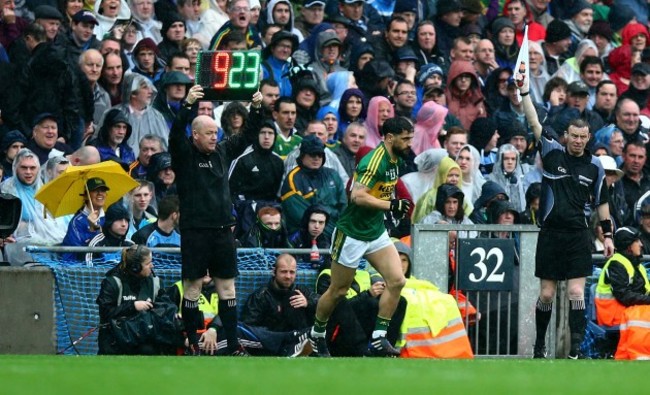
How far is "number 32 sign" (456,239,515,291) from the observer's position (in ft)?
55.0

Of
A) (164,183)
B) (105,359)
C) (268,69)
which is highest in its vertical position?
(268,69)

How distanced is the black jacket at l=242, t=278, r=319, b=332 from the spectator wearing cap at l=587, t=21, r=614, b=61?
1002cm

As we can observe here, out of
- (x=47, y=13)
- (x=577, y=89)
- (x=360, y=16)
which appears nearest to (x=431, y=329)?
(x=47, y=13)

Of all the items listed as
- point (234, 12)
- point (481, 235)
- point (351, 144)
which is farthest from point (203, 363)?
point (234, 12)

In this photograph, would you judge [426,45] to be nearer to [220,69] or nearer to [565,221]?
[565,221]

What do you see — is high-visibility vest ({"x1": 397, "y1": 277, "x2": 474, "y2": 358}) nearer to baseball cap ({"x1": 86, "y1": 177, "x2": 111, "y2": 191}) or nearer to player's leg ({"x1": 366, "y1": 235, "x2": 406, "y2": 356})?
player's leg ({"x1": 366, "y1": 235, "x2": 406, "y2": 356})

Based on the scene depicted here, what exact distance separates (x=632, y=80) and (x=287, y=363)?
12028mm

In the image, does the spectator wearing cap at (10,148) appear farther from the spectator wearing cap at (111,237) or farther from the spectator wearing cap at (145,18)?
the spectator wearing cap at (145,18)

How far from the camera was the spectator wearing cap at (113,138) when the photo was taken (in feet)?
59.2

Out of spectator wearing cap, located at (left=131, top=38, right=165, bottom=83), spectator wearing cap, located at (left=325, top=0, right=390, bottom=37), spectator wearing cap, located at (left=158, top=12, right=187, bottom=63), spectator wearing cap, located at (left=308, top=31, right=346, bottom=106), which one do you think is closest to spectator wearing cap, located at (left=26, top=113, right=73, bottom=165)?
spectator wearing cap, located at (left=131, top=38, right=165, bottom=83)

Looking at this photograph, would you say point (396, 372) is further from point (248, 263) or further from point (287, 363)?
point (248, 263)

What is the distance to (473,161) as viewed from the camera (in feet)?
63.6

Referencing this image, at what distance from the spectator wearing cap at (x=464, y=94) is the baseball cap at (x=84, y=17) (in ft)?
16.1

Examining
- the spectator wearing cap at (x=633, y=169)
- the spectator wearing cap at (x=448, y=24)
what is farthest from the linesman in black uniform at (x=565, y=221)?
the spectator wearing cap at (x=448, y=24)
